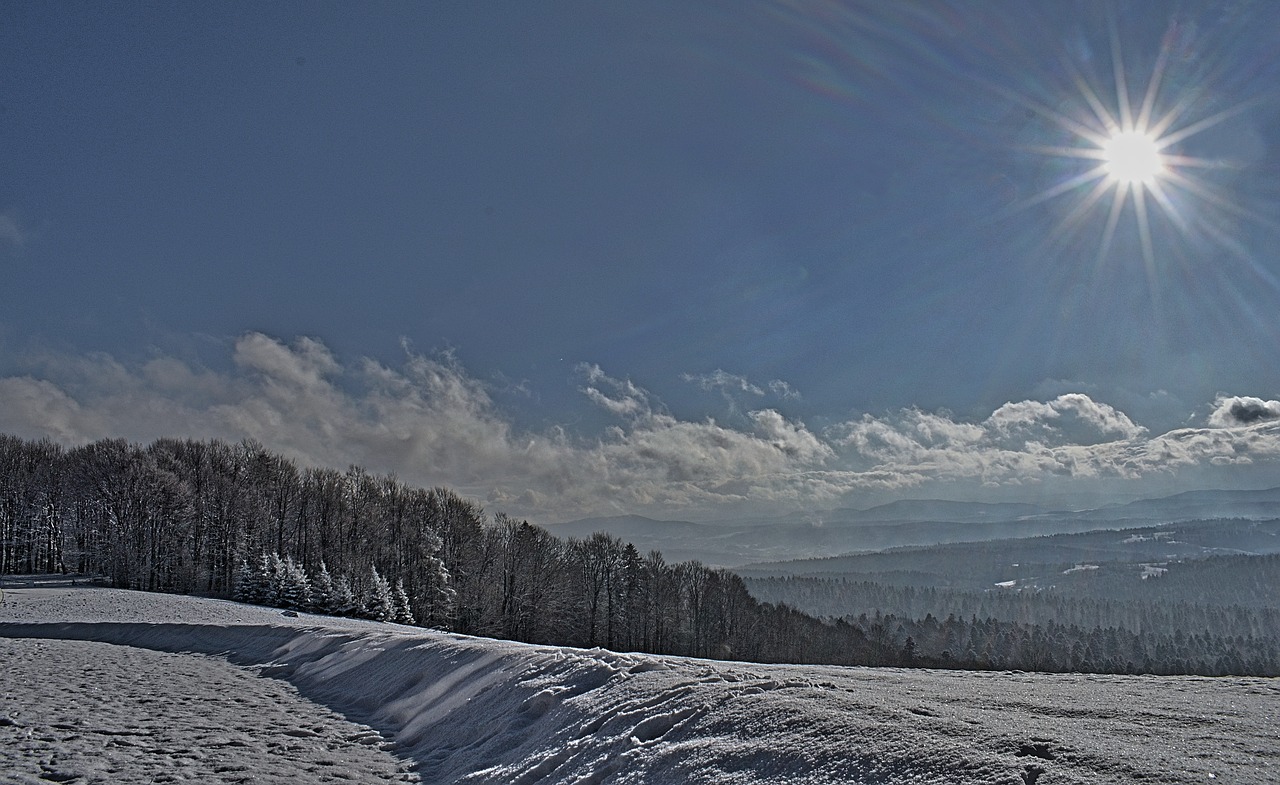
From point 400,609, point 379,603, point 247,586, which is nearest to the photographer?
point 379,603

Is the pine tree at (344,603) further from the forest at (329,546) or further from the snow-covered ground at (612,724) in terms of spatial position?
the snow-covered ground at (612,724)

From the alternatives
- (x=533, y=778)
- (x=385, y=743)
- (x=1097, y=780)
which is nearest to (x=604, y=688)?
(x=533, y=778)

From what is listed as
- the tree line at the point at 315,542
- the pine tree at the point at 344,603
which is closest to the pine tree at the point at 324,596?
the pine tree at the point at 344,603

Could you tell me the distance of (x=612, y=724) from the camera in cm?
827

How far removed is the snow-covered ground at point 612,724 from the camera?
5.49m

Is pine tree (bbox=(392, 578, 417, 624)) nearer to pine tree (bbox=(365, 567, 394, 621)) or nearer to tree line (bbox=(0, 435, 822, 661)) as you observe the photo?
pine tree (bbox=(365, 567, 394, 621))

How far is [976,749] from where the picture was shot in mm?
5414

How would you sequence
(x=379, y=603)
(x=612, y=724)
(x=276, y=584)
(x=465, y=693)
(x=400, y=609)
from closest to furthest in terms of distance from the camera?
(x=612, y=724) → (x=465, y=693) → (x=379, y=603) → (x=276, y=584) → (x=400, y=609)

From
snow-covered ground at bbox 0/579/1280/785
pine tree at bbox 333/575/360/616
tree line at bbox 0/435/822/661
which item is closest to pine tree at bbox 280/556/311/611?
pine tree at bbox 333/575/360/616

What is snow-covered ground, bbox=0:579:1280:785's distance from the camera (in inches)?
216

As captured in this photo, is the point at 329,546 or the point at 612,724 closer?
the point at 612,724

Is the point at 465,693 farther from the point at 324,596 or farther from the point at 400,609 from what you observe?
the point at 400,609

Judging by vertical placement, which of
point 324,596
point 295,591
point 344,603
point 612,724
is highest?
point 612,724

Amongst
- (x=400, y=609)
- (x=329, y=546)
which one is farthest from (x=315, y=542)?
(x=400, y=609)
